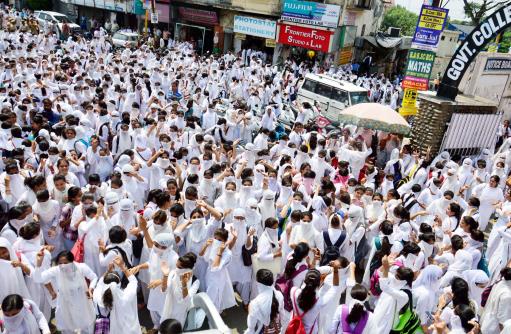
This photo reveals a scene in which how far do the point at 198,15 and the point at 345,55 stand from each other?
9.00 m

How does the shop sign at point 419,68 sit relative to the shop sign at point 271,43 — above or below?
above

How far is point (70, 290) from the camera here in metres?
3.72

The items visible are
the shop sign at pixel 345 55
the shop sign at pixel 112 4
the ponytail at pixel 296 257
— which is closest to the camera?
the ponytail at pixel 296 257

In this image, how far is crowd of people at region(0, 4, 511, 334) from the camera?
3.73 m

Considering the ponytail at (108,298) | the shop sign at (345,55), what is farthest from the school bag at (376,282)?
the shop sign at (345,55)

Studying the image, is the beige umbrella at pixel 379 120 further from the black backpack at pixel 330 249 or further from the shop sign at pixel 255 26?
the shop sign at pixel 255 26

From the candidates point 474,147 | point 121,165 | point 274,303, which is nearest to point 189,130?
point 121,165

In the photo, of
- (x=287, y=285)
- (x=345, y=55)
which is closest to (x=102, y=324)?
(x=287, y=285)

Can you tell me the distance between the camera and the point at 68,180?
5.33 meters

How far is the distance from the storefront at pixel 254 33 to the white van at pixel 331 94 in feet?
35.3

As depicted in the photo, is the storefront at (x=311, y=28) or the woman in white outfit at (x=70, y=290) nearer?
the woman in white outfit at (x=70, y=290)

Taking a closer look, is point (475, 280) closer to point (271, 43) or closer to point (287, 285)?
point (287, 285)

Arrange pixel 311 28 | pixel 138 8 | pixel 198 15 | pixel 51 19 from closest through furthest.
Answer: pixel 311 28 < pixel 51 19 < pixel 198 15 < pixel 138 8

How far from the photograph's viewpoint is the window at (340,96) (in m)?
11.8
